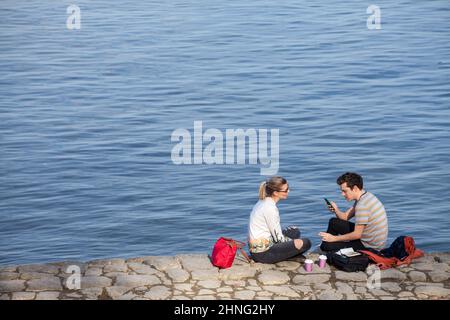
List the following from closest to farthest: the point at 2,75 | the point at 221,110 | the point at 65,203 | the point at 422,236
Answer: the point at 422,236 → the point at 65,203 → the point at 221,110 → the point at 2,75

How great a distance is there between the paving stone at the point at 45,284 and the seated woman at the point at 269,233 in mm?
2796

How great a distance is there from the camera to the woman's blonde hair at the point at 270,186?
45.8 ft

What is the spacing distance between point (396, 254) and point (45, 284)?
5.02 m

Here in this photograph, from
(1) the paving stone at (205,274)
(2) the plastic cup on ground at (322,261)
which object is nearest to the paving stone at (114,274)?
(1) the paving stone at (205,274)

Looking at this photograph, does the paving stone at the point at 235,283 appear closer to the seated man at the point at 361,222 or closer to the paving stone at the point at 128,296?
the paving stone at the point at 128,296

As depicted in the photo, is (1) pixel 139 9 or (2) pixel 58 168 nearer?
(2) pixel 58 168

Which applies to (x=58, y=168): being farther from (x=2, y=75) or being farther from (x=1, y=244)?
(x=2, y=75)

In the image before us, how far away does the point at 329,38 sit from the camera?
38406mm

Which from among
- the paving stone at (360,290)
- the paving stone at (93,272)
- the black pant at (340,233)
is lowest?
the paving stone at (360,290)

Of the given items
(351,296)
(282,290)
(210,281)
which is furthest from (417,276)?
(210,281)

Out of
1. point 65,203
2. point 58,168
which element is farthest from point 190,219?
point 58,168

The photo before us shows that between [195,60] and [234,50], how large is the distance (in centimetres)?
214

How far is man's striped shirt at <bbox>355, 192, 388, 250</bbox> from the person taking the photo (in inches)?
548

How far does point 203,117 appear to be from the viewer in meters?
29.0
